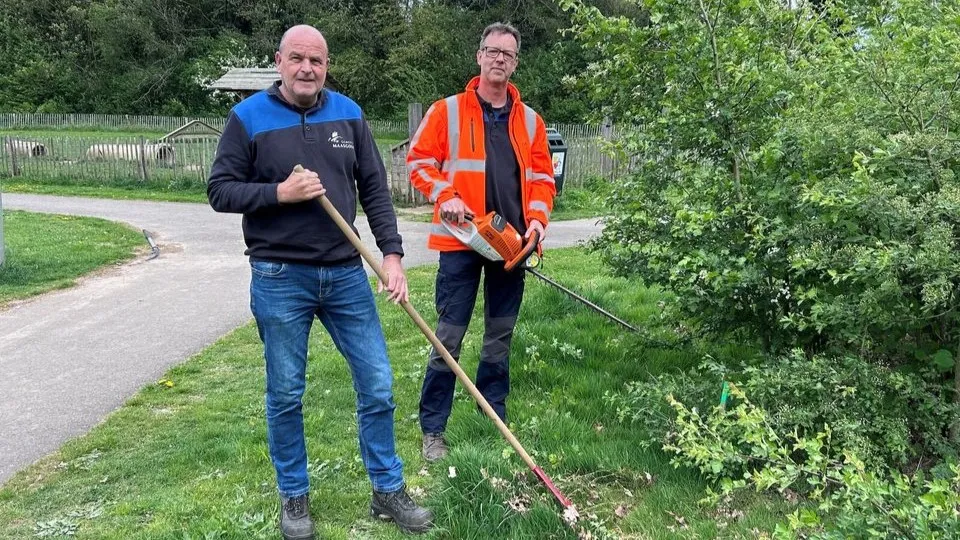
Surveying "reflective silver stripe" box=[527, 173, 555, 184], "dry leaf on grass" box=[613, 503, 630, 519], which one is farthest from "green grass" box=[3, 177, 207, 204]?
"dry leaf on grass" box=[613, 503, 630, 519]

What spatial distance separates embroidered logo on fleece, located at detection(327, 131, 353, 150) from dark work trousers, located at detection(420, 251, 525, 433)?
0.92m

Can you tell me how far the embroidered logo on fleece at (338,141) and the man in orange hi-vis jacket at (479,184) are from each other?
2.26ft

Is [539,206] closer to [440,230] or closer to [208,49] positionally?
[440,230]

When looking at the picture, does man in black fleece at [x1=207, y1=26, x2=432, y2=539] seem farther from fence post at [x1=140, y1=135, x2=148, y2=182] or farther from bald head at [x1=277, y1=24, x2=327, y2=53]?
fence post at [x1=140, y1=135, x2=148, y2=182]

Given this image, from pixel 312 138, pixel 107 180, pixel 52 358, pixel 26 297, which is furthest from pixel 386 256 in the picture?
pixel 107 180

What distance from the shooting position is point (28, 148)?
18.7 m

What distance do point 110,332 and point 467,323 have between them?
4165 millimetres

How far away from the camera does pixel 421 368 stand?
5.38m

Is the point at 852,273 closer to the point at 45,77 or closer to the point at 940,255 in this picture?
the point at 940,255

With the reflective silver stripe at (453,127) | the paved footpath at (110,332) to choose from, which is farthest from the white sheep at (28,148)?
the reflective silver stripe at (453,127)

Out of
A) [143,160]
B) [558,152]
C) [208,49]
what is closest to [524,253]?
[558,152]

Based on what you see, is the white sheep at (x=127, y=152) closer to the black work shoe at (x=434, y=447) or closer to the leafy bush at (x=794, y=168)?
the leafy bush at (x=794, y=168)

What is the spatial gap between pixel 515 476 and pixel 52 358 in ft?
14.3

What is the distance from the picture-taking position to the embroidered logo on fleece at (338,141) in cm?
317
